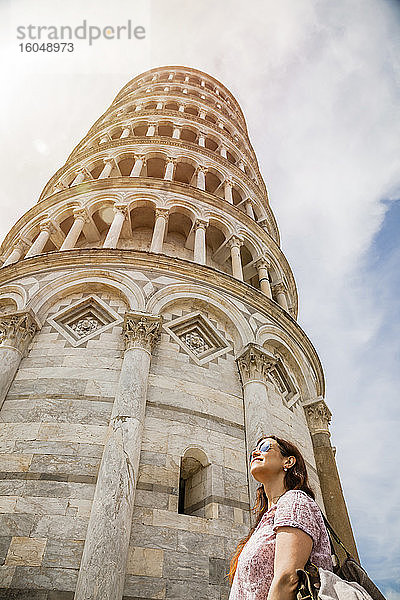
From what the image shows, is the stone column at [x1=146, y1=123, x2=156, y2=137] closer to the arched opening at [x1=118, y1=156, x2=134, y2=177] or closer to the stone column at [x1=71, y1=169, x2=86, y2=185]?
the arched opening at [x1=118, y1=156, x2=134, y2=177]

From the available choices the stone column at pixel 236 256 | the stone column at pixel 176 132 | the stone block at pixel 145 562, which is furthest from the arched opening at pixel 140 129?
the stone block at pixel 145 562

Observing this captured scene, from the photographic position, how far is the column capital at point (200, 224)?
42.5 feet

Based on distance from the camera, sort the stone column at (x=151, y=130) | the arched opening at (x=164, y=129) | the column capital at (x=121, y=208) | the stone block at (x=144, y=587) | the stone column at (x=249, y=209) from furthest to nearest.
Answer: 1. the arched opening at (x=164, y=129)
2. the stone column at (x=151, y=130)
3. the stone column at (x=249, y=209)
4. the column capital at (x=121, y=208)
5. the stone block at (x=144, y=587)

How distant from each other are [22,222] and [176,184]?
5659mm

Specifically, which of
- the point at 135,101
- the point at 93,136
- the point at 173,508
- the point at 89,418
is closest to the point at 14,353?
the point at 89,418

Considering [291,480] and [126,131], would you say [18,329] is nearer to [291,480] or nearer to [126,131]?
[291,480]

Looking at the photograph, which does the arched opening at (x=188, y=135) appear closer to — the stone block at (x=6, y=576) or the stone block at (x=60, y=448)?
the stone block at (x=60, y=448)

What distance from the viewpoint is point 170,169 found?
15.7 metres

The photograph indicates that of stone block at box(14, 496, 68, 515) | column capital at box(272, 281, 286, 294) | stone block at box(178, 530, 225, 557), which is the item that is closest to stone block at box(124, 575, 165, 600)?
stone block at box(178, 530, 225, 557)

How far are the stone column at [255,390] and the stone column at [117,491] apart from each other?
216 cm

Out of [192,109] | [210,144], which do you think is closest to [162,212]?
[210,144]

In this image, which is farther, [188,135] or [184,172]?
[188,135]

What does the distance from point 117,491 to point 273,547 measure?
411 centimetres

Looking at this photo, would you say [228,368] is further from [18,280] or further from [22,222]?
[22,222]
